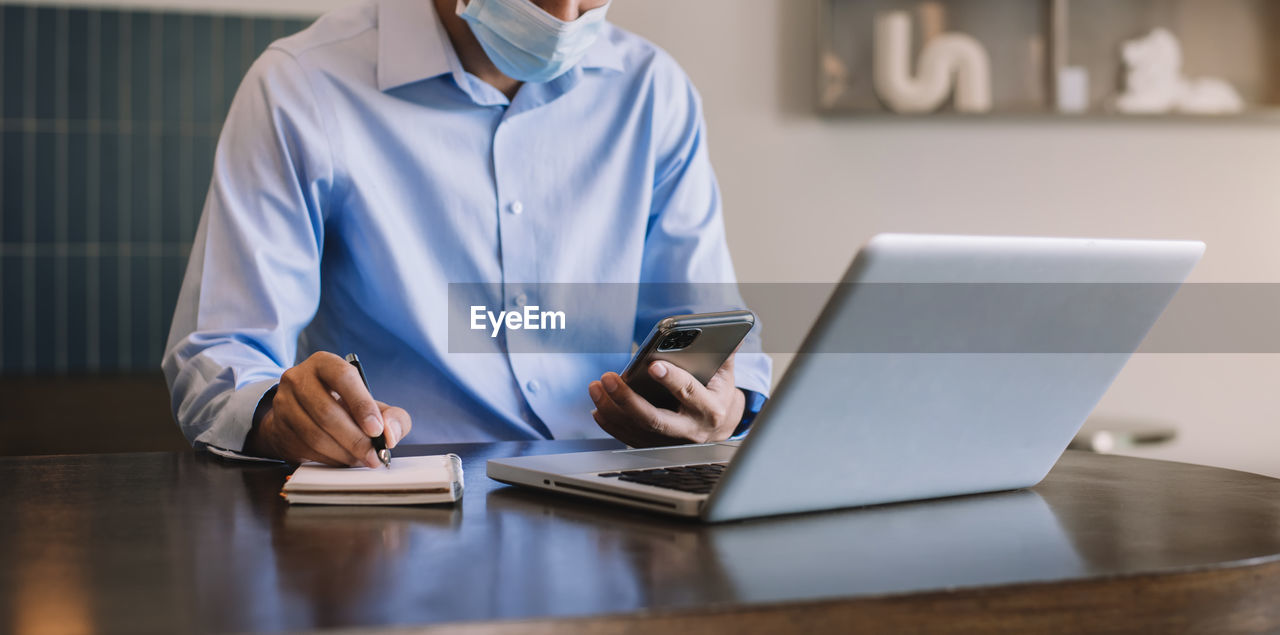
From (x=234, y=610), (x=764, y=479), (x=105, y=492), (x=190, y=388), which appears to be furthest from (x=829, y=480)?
(x=190, y=388)

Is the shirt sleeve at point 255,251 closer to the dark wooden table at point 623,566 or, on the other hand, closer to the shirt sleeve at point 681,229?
the dark wooden table at point 623,566

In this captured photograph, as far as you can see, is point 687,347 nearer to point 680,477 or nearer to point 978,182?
point 680,477

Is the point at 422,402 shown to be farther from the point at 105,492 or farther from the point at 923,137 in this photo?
the point at 923,137

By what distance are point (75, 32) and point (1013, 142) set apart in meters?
2.26

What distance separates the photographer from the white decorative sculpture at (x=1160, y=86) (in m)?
2.62

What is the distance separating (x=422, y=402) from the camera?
1238mm

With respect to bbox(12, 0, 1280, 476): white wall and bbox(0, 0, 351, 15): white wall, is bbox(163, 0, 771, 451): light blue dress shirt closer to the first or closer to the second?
bbox(12, 0, 1280, 476): white wall

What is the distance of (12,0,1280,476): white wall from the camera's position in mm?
2605

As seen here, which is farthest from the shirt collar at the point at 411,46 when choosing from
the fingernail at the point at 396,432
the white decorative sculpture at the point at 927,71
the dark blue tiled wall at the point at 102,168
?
the white decorative sculpture at the point at 927,71

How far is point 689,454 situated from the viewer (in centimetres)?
84

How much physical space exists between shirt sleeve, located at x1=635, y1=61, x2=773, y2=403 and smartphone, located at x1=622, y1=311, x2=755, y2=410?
13.8 inches

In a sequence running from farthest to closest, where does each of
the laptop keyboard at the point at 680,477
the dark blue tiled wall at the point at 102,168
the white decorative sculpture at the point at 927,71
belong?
1. the white decorative sculpture at the point at 927,71
2. the dark blue tiled wall at the point at 102,168
3. the laptop keyboard at the point at 680,477

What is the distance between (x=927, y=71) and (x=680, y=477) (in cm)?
213

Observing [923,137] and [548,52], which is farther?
[923,137]
